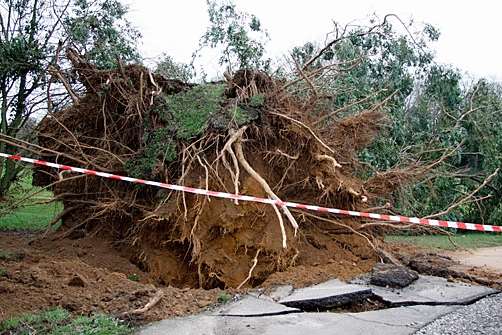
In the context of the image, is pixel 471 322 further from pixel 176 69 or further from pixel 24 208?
pixel 24 208

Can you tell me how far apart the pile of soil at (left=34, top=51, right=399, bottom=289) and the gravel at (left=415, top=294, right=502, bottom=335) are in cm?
168

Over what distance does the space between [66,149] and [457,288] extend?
627 centimetres

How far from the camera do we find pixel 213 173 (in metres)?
7.35

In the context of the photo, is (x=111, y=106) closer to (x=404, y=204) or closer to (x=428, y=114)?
(x=404, y=204)

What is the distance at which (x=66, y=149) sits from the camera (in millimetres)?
8680

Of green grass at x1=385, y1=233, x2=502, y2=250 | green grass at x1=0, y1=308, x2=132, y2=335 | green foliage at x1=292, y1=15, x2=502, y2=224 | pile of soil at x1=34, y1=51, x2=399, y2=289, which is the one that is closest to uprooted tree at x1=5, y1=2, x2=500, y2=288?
pile of soil at x1=34, y1=51, x2=399, y2=289

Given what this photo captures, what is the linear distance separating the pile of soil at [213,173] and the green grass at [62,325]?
8.36ft

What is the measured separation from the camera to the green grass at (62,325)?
4180 mm

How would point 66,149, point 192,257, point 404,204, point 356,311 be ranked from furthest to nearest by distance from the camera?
point 404,204 → point 66,149 → point 192,257 → point 356,311

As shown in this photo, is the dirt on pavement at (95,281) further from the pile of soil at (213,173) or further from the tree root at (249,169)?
the tree root at (249,169)

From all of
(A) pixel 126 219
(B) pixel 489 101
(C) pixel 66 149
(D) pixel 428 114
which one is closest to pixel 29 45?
(C) pixel 66 149

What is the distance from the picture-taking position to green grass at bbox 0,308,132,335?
13.7 ft

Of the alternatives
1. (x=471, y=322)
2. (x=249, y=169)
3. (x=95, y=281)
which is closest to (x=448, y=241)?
(x=249, y=169)

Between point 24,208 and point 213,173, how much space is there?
670cm
